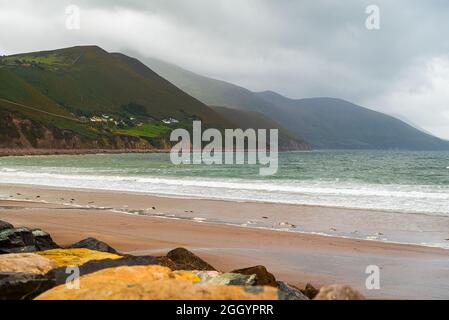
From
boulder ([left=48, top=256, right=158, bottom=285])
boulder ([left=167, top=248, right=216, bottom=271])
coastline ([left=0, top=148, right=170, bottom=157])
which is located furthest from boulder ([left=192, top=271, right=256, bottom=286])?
coastline ([left=0, top=148, right=170, bottom=157])

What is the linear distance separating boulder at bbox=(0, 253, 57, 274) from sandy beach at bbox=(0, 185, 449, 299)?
15.1 ft

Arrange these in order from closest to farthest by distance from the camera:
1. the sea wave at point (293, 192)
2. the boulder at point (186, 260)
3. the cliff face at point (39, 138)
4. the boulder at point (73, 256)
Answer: the boulder at point (73, 256) → the boulder at point (186, 260) → the sea wave at point (293, 192) → the cliff face at point (39, 138)

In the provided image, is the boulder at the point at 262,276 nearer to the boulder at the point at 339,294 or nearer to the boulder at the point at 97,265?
the boulder at the point at 97,265

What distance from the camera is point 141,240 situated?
14180 mm

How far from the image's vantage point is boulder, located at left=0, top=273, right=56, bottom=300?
6.08 m

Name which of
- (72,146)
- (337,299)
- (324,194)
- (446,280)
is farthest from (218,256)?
(72,146)

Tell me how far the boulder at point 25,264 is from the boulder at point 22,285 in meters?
0.29

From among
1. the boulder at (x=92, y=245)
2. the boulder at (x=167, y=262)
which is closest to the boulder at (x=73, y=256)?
the boulder at (x=167, y=262)

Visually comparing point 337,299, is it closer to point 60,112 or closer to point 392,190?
point 392,190

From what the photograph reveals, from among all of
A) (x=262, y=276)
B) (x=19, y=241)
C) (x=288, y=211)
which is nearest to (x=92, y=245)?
(x=19, y=241)

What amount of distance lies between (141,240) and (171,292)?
31.7ft

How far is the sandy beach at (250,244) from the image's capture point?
10023mm

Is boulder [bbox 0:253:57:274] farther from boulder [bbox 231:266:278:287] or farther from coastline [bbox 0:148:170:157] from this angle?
coastline [bbox 0:148:170:157]

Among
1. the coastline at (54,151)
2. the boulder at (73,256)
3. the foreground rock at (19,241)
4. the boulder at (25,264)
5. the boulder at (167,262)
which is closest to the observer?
the boulder at (25,264)
